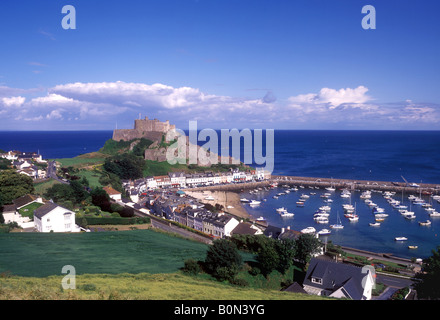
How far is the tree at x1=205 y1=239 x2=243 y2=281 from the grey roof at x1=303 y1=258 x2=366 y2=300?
12.9 feet

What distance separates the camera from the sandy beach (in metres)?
40.1

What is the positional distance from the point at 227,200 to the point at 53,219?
29343 mm

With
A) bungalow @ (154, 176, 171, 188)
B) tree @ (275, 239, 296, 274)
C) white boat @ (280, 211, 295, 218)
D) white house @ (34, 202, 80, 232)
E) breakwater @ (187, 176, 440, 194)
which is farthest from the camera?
bungalow @ (154, 176, 171, 188)

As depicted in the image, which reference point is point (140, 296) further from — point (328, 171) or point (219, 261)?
point (328, 171)

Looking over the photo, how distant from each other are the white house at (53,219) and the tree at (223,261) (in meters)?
10.0

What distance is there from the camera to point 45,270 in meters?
12.5

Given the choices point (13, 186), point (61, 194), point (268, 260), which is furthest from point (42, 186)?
point (268, 260)

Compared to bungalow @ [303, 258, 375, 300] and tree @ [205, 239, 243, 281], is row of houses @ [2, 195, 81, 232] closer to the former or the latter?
tree @ [205, 239, 243, 281]

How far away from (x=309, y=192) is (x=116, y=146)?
→ 135 ft

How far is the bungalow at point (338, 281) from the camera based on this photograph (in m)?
14.5

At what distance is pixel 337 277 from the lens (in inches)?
609

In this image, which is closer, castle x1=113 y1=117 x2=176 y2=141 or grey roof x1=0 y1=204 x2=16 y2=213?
grey roof x1=0 y1=204 x2=16 y2=213

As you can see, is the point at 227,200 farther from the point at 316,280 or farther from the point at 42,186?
the point at 316,280

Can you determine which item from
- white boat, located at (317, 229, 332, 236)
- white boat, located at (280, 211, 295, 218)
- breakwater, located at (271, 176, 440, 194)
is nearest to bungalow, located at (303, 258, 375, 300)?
white boat, located at (317, 229, 332, 236)
